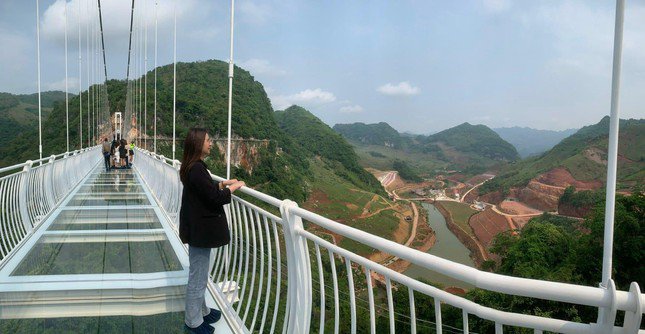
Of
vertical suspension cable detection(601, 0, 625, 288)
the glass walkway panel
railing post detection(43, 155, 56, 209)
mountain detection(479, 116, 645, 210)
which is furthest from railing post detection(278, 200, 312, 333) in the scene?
mountain detection(479, 116, 645, 210)

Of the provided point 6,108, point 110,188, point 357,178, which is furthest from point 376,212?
point 6,108

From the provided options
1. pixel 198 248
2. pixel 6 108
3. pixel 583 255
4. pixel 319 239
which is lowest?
pixel 583 255

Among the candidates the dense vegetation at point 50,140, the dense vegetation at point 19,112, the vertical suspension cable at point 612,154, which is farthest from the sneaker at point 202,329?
the dense vegetation at point 19,112

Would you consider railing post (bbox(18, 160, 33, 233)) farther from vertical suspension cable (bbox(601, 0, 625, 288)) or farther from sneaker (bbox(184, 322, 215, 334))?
vertical suspension cable (bbox(601, 0, 625, 288))

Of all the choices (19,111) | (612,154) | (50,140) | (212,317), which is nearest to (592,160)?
(50,140)

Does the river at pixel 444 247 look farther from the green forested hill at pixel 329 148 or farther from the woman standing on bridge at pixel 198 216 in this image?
the woman standing on bridge at pixel 198 216

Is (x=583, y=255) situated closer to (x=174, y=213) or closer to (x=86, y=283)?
(x=174, y=213)
